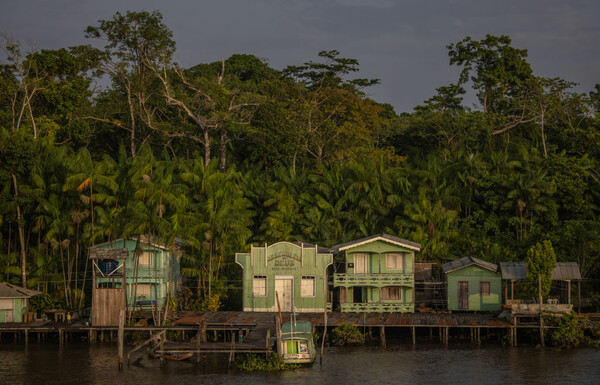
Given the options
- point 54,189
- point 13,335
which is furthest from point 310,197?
point 13,335

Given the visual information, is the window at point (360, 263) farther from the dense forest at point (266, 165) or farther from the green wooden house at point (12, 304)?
the green wooden house at point (12, 304)

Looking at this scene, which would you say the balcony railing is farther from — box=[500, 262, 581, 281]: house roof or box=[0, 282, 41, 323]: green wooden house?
box=[0, 282, 41, 323]: green wooden house

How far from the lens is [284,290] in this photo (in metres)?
49.4

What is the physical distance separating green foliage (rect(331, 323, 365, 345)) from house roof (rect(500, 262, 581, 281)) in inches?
381

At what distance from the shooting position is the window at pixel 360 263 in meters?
50.3

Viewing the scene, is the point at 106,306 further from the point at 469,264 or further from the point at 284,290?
the point at 469,264

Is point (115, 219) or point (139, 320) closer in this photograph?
point (139, 320)

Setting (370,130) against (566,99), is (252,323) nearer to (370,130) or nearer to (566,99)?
(370,130)

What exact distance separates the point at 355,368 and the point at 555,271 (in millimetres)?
14837

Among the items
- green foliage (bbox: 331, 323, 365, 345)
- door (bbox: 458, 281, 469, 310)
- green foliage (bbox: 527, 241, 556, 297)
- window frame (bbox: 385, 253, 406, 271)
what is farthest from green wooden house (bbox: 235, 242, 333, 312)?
green foliage (bbox: 527, 241, 556, 297)

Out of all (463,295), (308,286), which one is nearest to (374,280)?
(308,286)

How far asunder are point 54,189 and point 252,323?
1629 centimetres

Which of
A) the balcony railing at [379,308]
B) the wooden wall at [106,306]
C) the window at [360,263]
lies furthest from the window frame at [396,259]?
the wooden wall at [106,306]

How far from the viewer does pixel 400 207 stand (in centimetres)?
6088
